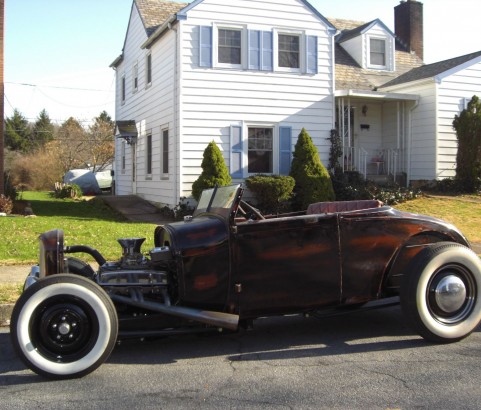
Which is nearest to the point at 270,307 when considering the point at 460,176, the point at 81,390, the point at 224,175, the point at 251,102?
the point at 81,390

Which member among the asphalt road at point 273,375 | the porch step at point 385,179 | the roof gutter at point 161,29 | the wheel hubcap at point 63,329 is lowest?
the asphalt road at point 273,375

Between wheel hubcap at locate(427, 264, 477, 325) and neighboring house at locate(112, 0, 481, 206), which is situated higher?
neighboring house at locate(112, 0, 481, 206)

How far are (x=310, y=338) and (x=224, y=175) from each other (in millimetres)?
9917

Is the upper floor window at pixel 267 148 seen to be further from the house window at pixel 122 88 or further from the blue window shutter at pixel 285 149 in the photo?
the house window at pixel 122 88

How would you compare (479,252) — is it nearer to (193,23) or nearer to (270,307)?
(270,307)

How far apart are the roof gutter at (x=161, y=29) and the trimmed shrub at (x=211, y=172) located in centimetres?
367

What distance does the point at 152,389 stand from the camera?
13.2 feet

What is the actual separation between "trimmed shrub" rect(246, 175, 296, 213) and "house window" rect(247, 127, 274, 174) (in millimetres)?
1019

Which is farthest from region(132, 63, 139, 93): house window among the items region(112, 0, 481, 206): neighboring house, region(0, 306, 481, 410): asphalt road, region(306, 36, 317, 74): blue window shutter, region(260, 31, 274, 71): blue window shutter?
region(0, 306, 481, 410): asphalt road

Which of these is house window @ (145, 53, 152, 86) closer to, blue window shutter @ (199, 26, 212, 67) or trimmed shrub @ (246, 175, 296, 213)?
blue window shutter @ (199, 26, 212, 67)

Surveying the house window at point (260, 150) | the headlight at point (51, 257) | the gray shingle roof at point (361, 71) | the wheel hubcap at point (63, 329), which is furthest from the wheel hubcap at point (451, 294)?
the gray shingle roof at point (361, 71)

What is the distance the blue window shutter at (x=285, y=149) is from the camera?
54.3ft

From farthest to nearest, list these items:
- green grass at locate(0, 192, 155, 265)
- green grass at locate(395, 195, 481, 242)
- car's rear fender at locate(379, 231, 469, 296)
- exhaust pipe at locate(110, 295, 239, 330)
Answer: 1. green grass at locate(395, 195, 481, 242)
2. green grass at locate(0, 192, 155, 265)
3. car's rear fender at locate(379, 231, 469, 296)
4. exhaust pipe at locate(110, 295, 239, 330)

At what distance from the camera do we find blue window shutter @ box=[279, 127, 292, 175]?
54.3 feet
